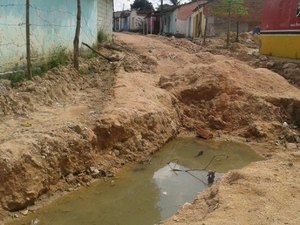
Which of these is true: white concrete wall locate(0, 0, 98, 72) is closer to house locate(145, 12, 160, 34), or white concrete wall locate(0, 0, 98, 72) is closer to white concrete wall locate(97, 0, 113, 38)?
white concrete wall locate(97, 0, 113, 38)

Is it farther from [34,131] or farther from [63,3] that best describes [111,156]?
[63,3]

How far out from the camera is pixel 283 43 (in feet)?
47.7

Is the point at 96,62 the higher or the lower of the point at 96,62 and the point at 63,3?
the lower

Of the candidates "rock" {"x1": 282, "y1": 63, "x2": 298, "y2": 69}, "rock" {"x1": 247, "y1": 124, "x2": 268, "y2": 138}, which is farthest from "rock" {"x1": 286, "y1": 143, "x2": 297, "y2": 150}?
"rock" {"x1": 282, "y1": 63, "x2": 298, "y2": 69}

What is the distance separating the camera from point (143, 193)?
6570 mm

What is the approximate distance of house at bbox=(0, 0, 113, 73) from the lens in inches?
318

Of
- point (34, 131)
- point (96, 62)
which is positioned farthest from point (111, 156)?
point (96, 62)

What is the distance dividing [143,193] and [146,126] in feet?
6.90

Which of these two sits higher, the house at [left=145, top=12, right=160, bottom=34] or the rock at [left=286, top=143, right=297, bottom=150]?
the house at [left=145, top=12, right=160, bottom=34]

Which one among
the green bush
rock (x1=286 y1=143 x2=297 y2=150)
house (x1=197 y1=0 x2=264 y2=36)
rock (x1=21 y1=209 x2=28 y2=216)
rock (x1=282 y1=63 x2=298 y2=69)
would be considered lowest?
rock (x1=21 y1=209 x2=28 y2=216)

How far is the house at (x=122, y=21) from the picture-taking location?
4759 cm

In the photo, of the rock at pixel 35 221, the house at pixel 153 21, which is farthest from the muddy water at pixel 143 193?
the house at pixel 153 21

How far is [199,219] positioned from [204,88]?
254 inches

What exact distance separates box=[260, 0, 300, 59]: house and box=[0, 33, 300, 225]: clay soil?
276 cm
